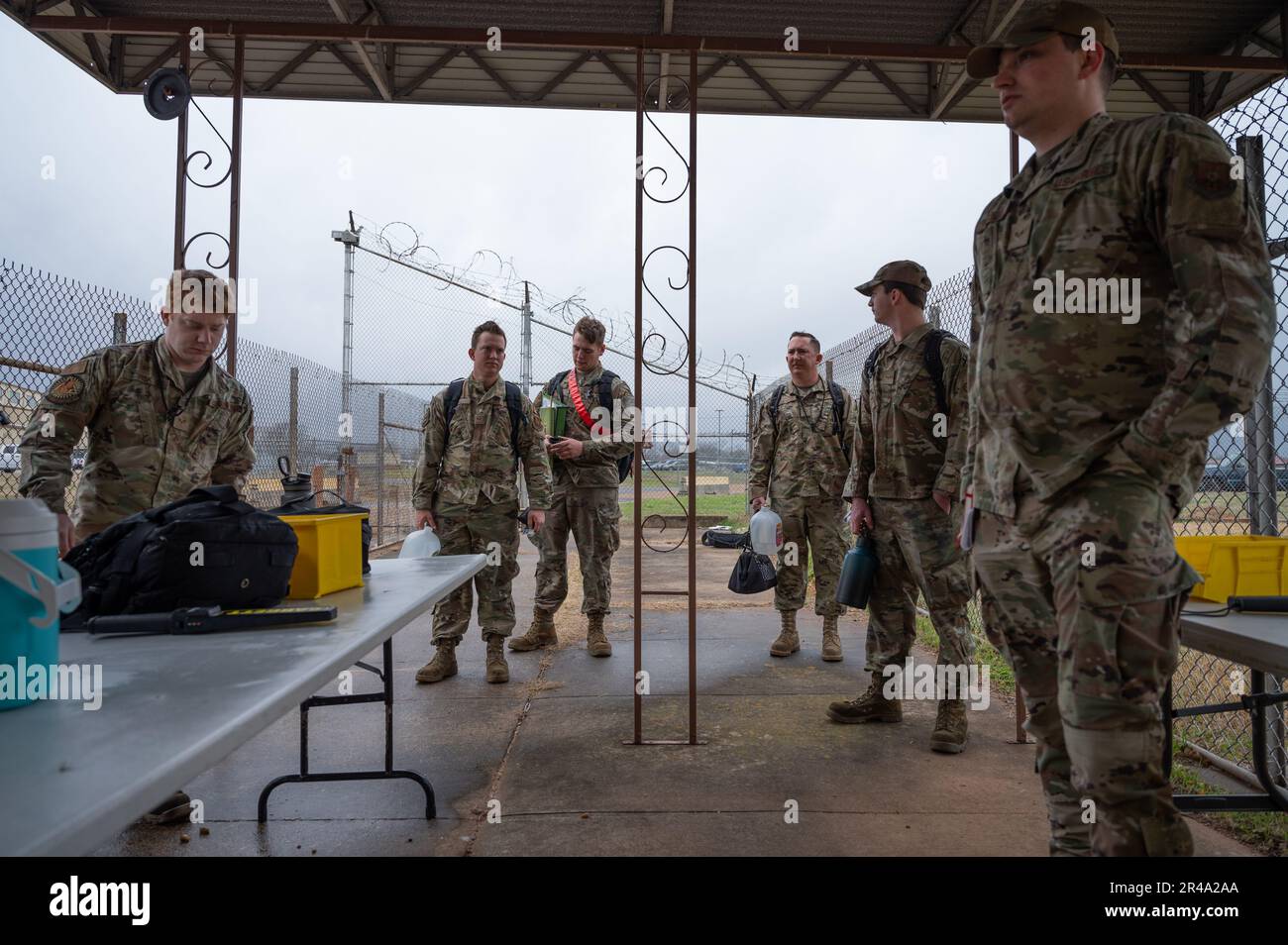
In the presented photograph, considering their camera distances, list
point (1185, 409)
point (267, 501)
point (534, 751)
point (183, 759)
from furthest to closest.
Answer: point (267, 501)
point (534, 751)
point (1185, 409)
point (183, 759)

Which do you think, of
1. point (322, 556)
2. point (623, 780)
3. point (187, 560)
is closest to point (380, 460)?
point (623, 780)

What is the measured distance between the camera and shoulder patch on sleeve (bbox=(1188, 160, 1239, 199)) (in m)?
1.56

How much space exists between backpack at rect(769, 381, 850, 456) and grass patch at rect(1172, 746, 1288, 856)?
283 cm

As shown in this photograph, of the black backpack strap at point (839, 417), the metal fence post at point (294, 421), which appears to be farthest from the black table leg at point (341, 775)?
the metal fence post at point (294, 421)

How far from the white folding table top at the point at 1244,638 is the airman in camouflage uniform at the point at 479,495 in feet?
11.5

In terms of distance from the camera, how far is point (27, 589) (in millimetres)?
1124

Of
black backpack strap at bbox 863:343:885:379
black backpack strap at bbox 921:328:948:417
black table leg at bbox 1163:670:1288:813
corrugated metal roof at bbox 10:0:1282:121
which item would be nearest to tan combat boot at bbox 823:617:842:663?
black backpack strap at bbox 863:343:885:379

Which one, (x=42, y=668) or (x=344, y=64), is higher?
(x=344, y=64)

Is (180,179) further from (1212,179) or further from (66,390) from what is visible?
(1212,179)
